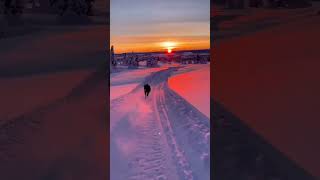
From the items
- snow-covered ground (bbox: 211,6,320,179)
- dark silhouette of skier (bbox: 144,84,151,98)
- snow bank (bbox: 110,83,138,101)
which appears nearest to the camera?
snow-covered ground (bbox: 211,6,320,179)

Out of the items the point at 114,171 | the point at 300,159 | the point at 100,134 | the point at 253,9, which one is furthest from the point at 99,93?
the point at 300,159

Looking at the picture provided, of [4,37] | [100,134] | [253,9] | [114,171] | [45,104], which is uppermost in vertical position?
[253,9]

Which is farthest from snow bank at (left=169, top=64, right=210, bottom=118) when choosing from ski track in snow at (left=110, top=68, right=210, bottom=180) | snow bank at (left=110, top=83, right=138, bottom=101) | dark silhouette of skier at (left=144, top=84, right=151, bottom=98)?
snow bank at (left=110, top=83, right=138, bottom=101)

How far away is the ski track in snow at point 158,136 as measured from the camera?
14.0ft

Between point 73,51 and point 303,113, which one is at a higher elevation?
point 73,51

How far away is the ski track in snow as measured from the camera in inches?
169

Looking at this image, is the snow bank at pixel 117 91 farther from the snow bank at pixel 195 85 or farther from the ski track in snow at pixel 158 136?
the snow bank at pixel 195 85

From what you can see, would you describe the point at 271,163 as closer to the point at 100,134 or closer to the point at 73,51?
the point at 100,134

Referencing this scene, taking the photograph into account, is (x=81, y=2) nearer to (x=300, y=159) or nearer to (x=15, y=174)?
(x=15, y=174)

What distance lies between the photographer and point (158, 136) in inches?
172

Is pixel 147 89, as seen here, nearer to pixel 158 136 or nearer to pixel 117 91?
pixel 117 91

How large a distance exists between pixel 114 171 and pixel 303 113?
5.95 feet

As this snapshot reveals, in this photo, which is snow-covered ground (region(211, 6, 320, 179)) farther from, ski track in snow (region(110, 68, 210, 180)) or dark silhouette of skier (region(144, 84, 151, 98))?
dark silhouette of skier (region(144, 84, 151, 98))

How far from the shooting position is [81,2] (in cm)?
421
